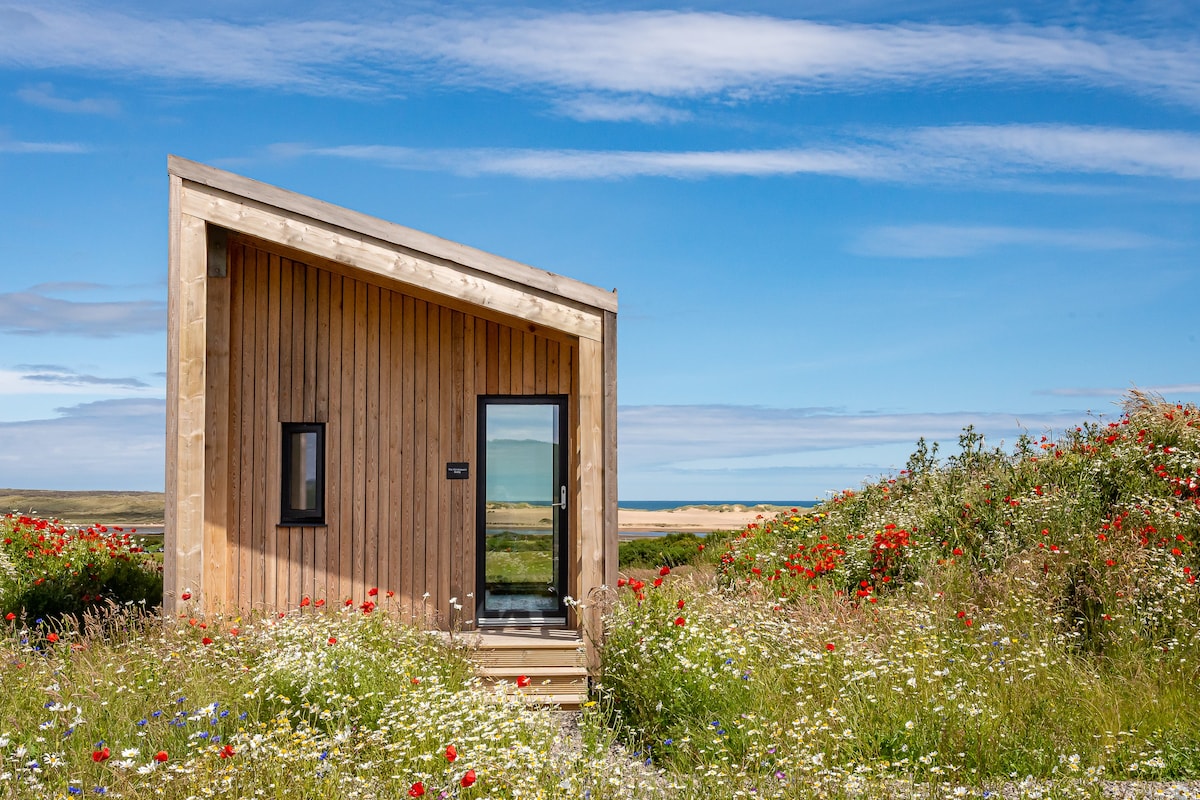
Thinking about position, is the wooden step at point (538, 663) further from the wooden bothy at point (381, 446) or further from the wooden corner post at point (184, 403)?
the wooden corner post at point (184, 403)

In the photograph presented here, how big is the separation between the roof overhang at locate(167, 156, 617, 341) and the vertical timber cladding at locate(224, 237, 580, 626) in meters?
0.86

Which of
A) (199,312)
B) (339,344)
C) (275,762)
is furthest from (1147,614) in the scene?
(199,312)

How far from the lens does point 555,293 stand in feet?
25.1

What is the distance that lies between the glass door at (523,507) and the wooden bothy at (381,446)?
0.04 feet

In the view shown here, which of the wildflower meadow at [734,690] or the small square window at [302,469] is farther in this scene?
the small square window at [302,469]

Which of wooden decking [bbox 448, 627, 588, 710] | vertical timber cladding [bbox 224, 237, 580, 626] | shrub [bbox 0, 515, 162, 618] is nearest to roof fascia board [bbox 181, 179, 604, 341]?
vertical timber cladding [bbox 224, 237, 580, 626]

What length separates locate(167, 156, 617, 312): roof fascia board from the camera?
7.57 meters

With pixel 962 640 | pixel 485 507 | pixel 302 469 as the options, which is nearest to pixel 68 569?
pixel 302 469

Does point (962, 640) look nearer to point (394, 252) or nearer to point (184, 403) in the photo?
point (394, 252)

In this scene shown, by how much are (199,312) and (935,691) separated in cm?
604

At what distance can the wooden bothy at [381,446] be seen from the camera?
841 centimetres

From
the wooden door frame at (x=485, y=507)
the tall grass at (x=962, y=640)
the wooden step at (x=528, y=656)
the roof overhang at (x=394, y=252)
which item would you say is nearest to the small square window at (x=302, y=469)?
the wooden door frame at (x=485, y=507)

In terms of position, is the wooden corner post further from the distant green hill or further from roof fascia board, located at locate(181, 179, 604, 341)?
the distant green hill

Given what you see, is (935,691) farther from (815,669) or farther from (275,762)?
(275,762)
